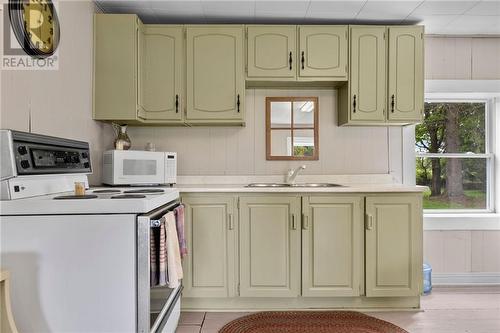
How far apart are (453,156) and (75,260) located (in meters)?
3.22

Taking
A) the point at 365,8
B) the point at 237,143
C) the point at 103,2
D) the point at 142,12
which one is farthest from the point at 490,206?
the point at 103,2

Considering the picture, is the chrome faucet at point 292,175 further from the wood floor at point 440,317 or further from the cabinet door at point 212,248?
the wood floor at point 440,317

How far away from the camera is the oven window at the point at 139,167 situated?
2377mm

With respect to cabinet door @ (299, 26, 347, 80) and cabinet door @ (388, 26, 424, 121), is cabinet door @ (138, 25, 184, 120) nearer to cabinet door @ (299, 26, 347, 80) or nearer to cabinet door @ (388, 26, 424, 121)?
cabinet door @ (299, 26, 347, 80)

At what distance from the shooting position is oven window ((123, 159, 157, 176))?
238cm

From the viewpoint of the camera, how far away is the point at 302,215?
2.39 meters

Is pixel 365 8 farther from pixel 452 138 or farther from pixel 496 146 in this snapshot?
pixel 496 146

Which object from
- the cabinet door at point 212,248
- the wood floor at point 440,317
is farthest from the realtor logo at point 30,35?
the wood floor at point 440,317

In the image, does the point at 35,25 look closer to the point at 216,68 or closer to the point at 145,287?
the point at 216,68

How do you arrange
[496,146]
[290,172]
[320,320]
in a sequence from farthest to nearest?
[496,146]
[290,172]
[320,320]

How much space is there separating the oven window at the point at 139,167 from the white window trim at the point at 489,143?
88.2 inches

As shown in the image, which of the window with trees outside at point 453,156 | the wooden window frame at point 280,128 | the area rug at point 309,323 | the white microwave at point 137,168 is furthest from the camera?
the window with trees outside at point 453,156

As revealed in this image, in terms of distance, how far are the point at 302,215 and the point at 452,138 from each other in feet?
6.00

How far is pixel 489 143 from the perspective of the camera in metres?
3.12
